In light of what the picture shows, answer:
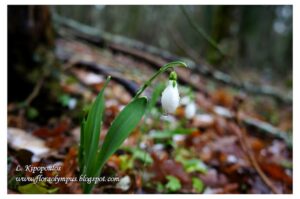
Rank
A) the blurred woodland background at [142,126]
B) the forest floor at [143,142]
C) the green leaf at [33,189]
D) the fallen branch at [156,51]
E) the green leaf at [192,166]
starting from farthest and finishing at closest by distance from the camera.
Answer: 1. the fallen branch at [156,51]
2. the green leaf at [192,166]
3. the blurred woodland background at [142,126]
4. the forest floor at [143,142]
5. the green leaf at [33,189]

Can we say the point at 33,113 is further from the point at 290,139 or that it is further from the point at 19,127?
the point at 290,139

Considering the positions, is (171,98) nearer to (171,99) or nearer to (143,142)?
(171,99)

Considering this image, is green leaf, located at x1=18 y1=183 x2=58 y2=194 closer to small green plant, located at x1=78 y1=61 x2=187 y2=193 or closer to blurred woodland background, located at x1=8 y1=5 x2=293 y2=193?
blurred woodland background, located at x1=8 y1=5 x2=293 y2=193

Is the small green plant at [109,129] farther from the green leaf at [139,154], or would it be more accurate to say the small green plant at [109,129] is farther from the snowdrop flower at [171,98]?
the green leaf at [139,154]

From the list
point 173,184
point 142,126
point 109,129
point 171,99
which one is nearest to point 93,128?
point 109,129

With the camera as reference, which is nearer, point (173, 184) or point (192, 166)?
point (173, 184)

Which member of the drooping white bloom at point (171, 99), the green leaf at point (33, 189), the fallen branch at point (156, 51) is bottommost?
the green leaf at point (33, 189)

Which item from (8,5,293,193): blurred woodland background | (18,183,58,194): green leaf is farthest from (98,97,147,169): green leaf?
(18,183,58,194): green leaf

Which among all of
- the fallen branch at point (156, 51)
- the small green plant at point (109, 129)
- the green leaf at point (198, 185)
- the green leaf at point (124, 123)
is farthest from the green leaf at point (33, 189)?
the fallen branch at point (156, 51)

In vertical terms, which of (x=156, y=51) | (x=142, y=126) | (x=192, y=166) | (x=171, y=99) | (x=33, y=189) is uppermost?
(x=156, y=51)

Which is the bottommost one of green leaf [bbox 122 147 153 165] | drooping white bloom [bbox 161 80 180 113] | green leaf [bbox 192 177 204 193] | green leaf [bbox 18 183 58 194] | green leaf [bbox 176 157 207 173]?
green leaf [bbox 18 183 58 194]
